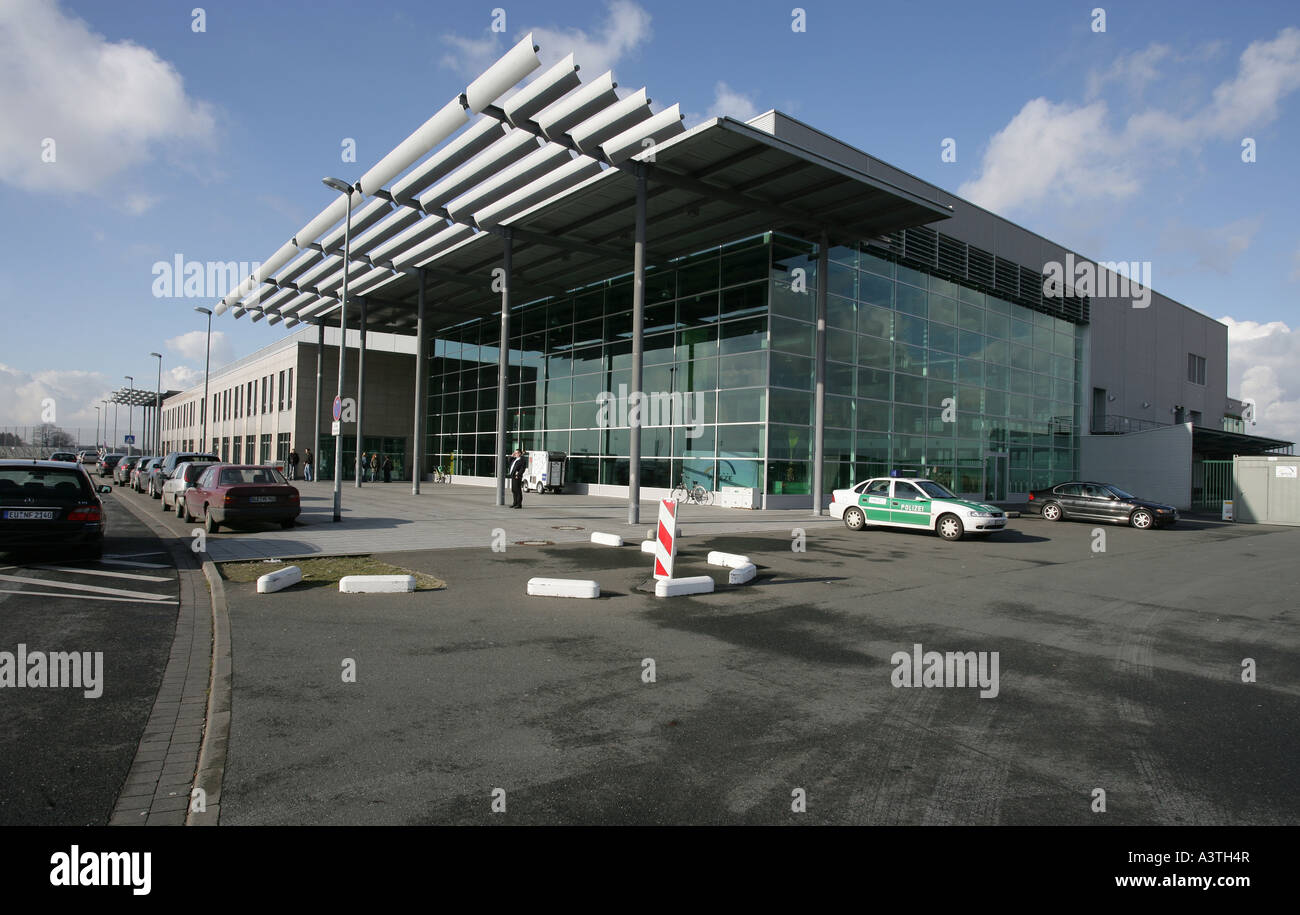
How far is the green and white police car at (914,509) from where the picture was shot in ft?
58.5

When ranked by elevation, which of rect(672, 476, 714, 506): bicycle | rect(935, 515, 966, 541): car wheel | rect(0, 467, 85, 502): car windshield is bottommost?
rect(935, 515, 966, 541): car wheel

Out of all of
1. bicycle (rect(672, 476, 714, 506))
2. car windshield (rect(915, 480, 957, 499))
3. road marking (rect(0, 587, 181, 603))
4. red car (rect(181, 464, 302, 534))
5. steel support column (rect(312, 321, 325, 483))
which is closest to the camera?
road marking (rect(0, 587, 181, 603))

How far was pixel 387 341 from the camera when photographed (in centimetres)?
5106

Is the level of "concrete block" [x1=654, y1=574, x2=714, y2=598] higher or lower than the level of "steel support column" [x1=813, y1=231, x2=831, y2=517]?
lower

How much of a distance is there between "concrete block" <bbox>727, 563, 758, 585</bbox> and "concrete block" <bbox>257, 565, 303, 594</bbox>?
19.8 ft

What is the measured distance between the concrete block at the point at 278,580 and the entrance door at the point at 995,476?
31483 millimetres

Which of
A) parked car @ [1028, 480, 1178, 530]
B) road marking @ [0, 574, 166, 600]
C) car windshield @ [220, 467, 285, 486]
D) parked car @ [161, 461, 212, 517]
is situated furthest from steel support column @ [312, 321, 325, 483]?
parked car @ [1028, 480, 1178, 530]

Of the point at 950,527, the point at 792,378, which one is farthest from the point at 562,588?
the point at 792,378

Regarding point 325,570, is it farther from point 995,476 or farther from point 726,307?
point 995,476

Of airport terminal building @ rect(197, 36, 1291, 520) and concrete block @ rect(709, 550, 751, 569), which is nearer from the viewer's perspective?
concrete block @ rect(709, 550, 751, 569)

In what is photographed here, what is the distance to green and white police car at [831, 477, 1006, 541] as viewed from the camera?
17828 mm

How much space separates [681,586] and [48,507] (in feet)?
31.2

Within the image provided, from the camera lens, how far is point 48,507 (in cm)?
1099

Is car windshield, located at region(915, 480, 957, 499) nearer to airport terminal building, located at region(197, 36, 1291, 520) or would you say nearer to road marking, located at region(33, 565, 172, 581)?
airport terminal building, located at region(197, 36, 1291, 520)
